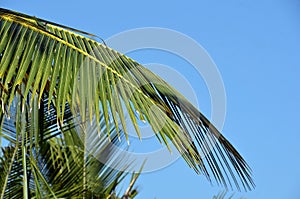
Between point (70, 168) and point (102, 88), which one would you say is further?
point (70, 168)

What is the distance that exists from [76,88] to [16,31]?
0.35m

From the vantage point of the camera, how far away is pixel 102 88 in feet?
6.59

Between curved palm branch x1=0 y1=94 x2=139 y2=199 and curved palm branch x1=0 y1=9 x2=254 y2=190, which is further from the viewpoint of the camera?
curved palm branch x1=0 y1=94 x2=139 y2=199

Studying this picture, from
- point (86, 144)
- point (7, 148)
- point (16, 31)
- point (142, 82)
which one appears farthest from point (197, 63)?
point (7, 148)

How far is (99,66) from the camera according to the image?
2.10 m

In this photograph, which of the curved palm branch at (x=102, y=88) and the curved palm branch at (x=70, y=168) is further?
the curved palm branch at (x=70, y=168)

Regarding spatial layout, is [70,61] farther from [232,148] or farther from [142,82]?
[232,148]

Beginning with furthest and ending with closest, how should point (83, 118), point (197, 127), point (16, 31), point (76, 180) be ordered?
point (76, 180)
point (16, 31)
point (197, 127)
point (83, 118)

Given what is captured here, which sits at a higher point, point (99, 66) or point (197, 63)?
point (197, 63)

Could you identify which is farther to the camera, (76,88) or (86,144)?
(86,144)

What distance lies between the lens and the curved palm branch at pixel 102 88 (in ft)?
6.40

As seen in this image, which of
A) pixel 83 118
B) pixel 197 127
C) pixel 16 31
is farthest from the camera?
pixel 16 31

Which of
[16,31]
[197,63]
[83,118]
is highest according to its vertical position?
[197,63]

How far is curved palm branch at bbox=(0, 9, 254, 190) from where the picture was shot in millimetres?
1949
